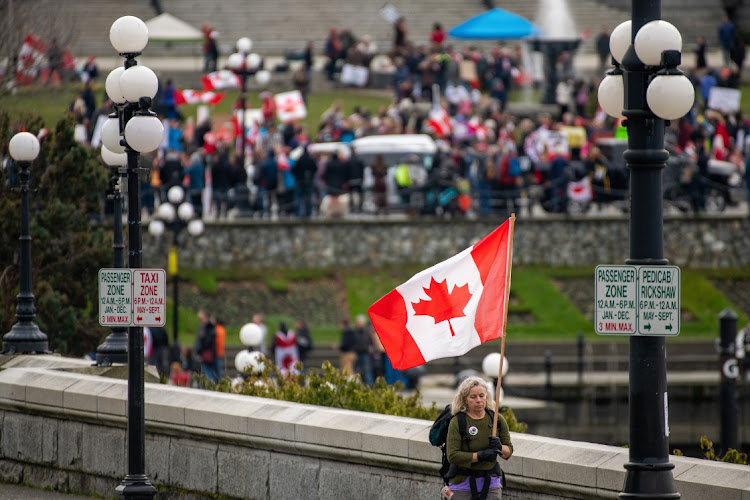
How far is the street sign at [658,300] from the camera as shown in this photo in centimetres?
845

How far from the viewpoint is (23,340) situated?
53.5ft

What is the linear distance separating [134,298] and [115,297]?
0.70 feet

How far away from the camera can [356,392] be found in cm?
1391

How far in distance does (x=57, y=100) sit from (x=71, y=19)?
6.61 m

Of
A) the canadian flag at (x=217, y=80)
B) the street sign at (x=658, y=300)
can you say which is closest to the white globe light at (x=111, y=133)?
the street sign at (x=658, y=300)

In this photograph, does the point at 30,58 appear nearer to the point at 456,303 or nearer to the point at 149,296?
the point at 149,296

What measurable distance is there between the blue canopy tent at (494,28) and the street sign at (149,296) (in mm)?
31622

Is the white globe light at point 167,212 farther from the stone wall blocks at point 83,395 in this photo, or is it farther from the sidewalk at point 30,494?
the stone wall blocks at point 83,395

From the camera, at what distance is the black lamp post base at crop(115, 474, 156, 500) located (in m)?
11.2

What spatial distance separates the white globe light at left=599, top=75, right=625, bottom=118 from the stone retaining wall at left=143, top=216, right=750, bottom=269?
80.2ft

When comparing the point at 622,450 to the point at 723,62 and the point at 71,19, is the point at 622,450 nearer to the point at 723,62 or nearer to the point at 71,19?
the point at 71,19

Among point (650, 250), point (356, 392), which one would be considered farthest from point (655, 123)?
point (356, 392)

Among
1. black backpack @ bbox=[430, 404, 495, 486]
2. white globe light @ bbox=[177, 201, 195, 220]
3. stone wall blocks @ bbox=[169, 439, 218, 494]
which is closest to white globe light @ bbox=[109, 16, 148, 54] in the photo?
stone wall blocks @ bbox=[169, 439, 218, 494]

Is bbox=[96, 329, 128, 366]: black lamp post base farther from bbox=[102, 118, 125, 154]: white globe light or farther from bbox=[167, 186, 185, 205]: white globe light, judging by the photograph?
bbox=[167, 186, 185, 205]: white globe light
